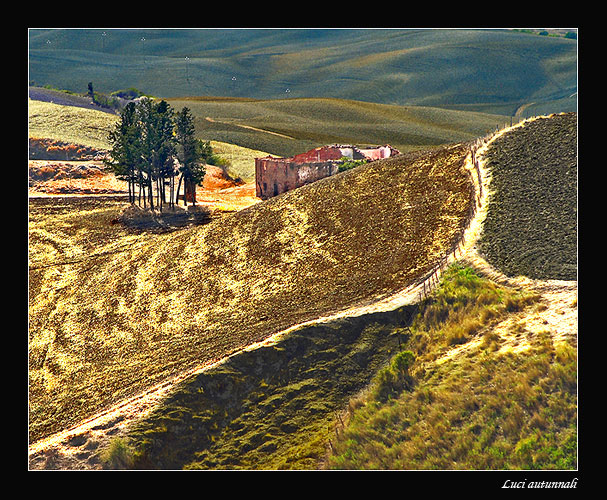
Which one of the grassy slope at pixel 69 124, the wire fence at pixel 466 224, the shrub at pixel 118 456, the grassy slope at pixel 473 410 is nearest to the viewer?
the grassy slope at pixel 473 410

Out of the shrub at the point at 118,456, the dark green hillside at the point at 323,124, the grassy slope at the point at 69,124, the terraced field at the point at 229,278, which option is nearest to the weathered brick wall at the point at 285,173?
the terraced field at the point at 229,278

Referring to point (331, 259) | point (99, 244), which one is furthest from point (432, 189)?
point (99, 244)

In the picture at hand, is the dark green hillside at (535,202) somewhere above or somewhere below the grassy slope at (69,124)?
below

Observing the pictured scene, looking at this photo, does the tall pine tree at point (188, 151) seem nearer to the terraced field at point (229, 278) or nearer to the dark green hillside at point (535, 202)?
the terraced field at point (229, 278)

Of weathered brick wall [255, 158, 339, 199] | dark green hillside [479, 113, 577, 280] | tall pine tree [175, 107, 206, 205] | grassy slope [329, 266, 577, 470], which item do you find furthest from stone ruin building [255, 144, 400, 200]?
grassy slope [329, 266, 577, 470]

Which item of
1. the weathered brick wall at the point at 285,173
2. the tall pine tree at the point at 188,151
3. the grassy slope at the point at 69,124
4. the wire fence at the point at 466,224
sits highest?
the grassy slope at the point at 69,124

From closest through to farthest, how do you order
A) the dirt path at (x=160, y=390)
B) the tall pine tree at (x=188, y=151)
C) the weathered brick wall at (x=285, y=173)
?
the dirt path at (x=160, y=390) < the weathered brick wall at (x=285, y=173) < the tall pine tree at (x=188, y=151)
